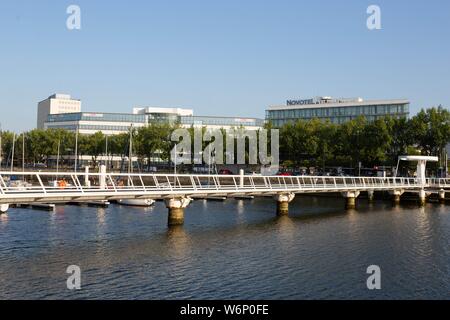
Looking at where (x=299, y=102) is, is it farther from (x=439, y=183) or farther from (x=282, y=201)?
(x=282, y=201)

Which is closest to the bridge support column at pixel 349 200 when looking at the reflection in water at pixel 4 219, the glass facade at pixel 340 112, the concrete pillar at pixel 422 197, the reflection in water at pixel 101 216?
the concrete pillar at pixel 422 197

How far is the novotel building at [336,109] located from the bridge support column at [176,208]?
402 ft

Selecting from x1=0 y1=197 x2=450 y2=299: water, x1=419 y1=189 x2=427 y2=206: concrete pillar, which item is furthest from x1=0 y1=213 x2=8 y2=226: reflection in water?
x1=419 y1=189 x2=427 y2=206: concrete pillar

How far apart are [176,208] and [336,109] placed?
14015cm

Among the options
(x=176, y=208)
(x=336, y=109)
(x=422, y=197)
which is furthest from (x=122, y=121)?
(x=176, y=208)

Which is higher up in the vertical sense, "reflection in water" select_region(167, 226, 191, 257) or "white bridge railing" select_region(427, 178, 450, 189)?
"white bridge railing" select_region(427, 178, 450, 189)

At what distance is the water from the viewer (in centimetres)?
2800

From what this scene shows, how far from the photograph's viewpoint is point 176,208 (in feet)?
159

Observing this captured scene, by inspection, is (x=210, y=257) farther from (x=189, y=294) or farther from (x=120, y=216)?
(x=120, y=216)

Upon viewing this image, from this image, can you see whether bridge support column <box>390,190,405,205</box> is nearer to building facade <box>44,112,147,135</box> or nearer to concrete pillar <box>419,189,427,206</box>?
concrete pillar <box>419,189,427,206</box>

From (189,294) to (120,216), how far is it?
32128mm

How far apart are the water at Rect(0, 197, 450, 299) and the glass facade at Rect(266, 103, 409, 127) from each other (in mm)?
113670

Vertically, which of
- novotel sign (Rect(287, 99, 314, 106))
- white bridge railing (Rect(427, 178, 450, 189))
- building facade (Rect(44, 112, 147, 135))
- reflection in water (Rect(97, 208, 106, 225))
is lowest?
reflection in water (Rect(97, 208, 106, 225))
